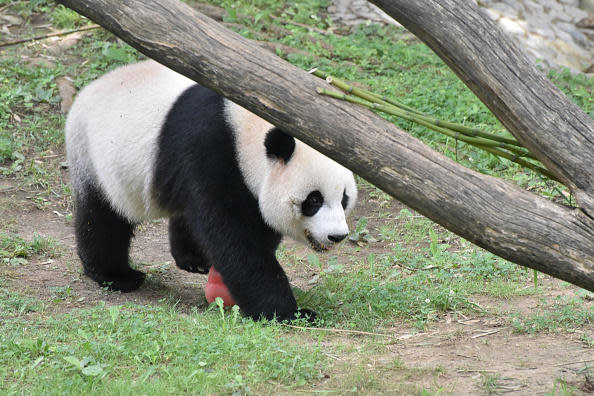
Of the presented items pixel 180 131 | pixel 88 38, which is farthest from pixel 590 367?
pixel 88 38

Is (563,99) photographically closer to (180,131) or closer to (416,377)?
(416,377)

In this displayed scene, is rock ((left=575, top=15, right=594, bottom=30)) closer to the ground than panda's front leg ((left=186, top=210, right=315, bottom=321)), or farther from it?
farther from it

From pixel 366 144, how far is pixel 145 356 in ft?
5.35

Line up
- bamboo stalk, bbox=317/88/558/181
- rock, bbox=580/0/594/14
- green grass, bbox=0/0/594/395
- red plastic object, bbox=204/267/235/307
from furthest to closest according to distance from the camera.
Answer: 1. rock, bbox=580/0/594/14
2. red plastic object, bbox=204/267/235/307
3. green grass, bbox=0/0/594/395
4. bamboo stalk, bbox=317/88/558/181

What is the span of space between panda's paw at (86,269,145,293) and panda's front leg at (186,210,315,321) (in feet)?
3.94

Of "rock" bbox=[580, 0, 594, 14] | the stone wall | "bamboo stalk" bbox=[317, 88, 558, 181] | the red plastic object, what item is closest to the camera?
"bamboo stalk" bbox=[317, 88, 558, 181]

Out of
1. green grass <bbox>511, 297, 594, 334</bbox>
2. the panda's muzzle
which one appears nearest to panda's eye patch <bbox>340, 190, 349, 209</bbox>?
the panda's muzzle

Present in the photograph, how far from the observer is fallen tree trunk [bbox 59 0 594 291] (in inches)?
130

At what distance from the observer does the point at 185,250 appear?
627cm

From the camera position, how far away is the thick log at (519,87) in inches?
131

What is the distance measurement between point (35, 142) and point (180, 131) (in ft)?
12.2

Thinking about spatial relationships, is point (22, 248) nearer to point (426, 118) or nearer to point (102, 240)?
point (102, 240)

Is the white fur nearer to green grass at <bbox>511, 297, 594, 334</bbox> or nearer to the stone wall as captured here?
green grass at <bbox>511, 297, 594, 334</bbox>

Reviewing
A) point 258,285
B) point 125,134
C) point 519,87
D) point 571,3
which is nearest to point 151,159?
point 125,134
